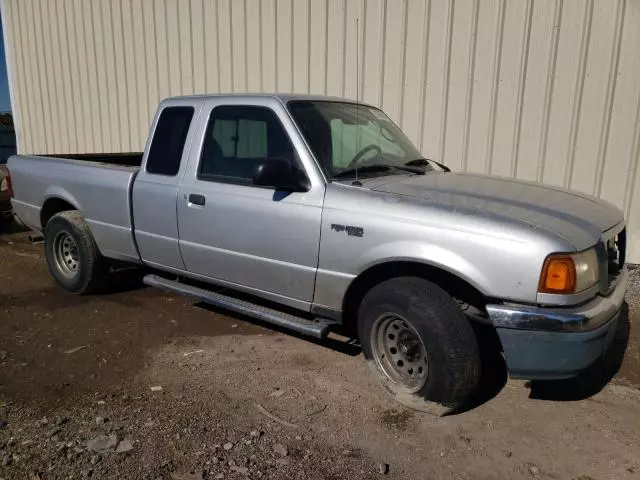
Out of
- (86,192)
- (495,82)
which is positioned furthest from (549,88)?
(86,192)

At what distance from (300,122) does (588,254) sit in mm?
2004

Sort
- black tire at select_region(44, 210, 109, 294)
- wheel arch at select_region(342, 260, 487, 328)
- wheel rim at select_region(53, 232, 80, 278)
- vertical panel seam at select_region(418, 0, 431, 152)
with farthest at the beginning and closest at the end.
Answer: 1. vertical panel seam at select_region(418, 0, 431, 152)
2. wheel rim at select_region(53, 232, 80, 278)
3. black tire at select_region(44, 210, 109, 294)
4. wheel arch at select_region(342, 260, 487, 328)

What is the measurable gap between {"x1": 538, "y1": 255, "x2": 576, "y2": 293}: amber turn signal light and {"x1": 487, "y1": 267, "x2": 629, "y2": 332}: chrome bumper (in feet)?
0.37

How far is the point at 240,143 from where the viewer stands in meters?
4.16

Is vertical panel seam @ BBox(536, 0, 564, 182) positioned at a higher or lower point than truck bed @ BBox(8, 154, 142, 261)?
higher

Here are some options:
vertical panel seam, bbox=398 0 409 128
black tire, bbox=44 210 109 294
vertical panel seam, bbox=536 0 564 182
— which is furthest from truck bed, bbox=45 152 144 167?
vertical panel seam, bbox=536 0 564 182

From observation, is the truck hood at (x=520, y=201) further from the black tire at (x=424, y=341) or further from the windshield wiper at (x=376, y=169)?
the black tire at (x=424, y=341)

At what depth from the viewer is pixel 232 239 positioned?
158 inches

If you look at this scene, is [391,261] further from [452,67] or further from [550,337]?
[452,67]

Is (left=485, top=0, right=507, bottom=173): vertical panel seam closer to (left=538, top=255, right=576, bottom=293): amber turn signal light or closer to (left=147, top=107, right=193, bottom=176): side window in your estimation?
(left=147, top=107, right=193, bottom=176): side window

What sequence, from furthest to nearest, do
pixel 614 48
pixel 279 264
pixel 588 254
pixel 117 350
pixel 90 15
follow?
pixel 90 15
pixel 614 48
pixel 117 350
pixel 279 264
pixel 588 254

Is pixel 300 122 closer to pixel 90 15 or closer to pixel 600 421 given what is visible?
pixel 600 421

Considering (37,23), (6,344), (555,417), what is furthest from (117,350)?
(37,23)

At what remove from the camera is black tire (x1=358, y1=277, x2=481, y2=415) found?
10.1 ft
